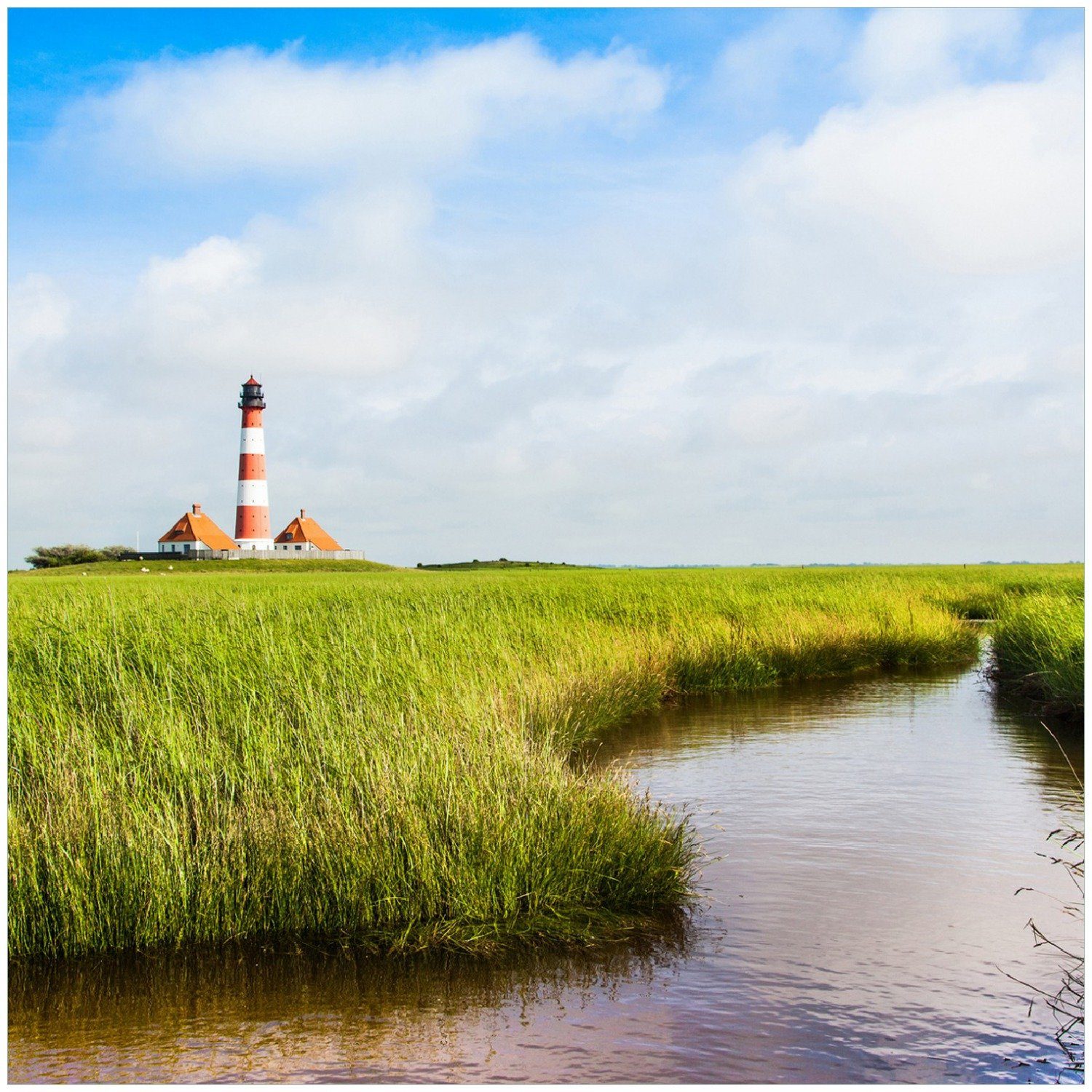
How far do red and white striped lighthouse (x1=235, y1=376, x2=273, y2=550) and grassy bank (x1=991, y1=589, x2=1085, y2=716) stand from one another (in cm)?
5919

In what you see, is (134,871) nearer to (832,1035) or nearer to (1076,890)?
(832,1035)

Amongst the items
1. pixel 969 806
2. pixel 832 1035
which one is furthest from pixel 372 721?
pixel 969 806

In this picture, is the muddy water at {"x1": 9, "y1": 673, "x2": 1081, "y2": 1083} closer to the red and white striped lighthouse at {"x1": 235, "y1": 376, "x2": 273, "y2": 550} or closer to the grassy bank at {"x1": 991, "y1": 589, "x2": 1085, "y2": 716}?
the grassy bank at {"x1": 991, "y1": 589, "x2": 1085, "y2": 716}

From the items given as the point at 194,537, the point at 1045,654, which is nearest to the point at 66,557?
the point at 194,537

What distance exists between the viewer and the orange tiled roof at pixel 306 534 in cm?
8112

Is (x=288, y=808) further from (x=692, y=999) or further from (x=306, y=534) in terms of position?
(x=306, y=534)

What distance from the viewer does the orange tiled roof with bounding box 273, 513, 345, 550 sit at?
8112 centimetres

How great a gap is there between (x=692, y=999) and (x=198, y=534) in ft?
245

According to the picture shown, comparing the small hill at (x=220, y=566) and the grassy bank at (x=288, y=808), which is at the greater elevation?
the small hill at (x=220, y=566)

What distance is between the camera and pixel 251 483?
7294cm

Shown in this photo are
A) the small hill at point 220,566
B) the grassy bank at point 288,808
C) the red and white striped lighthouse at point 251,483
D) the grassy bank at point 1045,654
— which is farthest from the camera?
the red and white striped lighthouse at point 251,483

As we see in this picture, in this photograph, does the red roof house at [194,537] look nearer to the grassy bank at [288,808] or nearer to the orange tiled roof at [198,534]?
the orange tiled roof at [198,534]

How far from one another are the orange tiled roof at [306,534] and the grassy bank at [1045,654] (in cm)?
6575

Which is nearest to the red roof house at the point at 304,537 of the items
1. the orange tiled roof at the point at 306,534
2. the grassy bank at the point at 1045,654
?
the orange tiled roof at the point at 306,534
